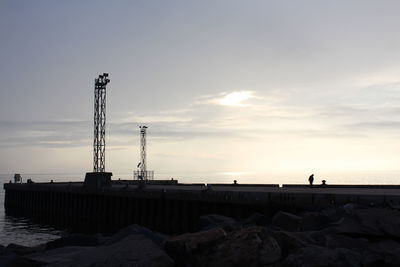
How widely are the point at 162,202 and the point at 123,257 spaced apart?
2809cm

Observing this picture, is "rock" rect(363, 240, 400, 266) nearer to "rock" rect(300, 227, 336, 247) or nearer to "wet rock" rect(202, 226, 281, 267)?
"rock" rect(300, 227, 336, 247)

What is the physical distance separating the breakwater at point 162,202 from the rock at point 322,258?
13.3 metres

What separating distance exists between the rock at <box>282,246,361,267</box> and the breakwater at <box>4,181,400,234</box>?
13.3 meters

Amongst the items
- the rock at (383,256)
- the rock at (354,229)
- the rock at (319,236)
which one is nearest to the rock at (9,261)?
the rock at (319,236)

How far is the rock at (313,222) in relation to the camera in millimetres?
13922

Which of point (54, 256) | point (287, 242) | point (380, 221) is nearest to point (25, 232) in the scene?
point (54, 256)

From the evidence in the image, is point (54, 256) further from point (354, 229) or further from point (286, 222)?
point (286, 222)

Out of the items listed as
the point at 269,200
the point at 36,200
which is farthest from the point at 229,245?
the point at 36,200

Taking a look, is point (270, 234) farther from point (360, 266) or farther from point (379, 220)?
point (379, 220)

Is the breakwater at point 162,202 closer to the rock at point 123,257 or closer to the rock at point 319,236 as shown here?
the rock at point 319,236

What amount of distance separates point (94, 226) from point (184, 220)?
15610 mm

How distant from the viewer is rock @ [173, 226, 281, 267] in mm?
8883

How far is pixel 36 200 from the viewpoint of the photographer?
202 feet

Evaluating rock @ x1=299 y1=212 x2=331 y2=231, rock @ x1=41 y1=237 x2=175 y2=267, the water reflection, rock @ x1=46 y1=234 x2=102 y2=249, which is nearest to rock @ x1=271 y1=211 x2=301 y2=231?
rock @ x1=299 y1=212 x2=331 y2=231
